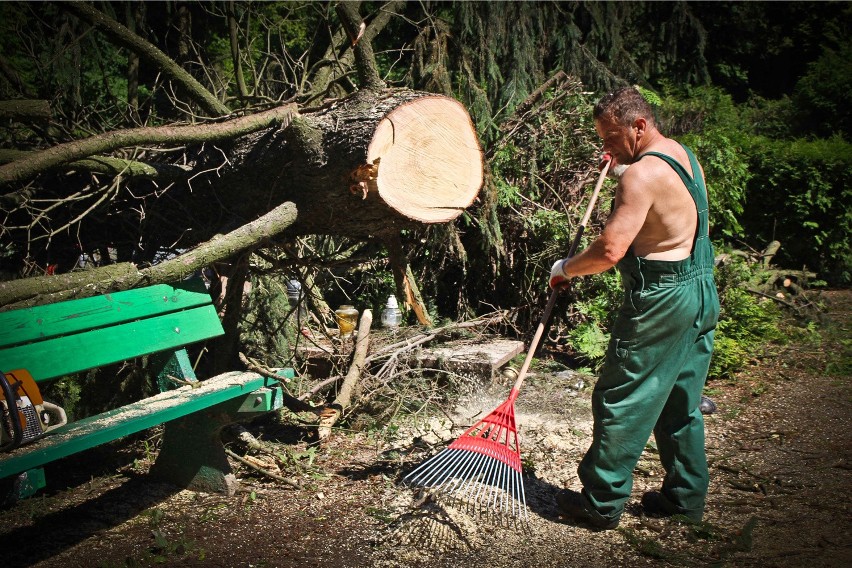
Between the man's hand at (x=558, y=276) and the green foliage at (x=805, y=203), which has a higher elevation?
the man's hand at (x=558, y=276)

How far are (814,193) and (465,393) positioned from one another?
5936 millimetres

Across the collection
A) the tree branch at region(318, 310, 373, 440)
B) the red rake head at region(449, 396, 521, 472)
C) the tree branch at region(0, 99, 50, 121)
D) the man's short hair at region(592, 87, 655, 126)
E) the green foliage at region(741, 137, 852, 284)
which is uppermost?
the tree branch at region(0, 99, 50, 121)

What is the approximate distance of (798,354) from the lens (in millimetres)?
5867

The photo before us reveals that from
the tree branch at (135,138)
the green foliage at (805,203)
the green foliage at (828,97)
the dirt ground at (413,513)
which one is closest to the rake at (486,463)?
the dirt ground at (413,513)

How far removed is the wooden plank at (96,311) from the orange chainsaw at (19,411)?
21 cm

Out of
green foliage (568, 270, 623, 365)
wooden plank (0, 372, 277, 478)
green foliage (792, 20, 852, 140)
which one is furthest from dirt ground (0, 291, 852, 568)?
green foliage (792, 20, 852, 140)

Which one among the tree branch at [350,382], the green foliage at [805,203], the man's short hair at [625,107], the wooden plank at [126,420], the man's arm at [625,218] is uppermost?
the man's short hair at [625,107]

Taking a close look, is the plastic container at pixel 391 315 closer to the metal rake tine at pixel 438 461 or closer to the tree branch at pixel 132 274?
the tree branch at pixel 132 274

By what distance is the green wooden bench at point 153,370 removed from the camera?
8.59 ft

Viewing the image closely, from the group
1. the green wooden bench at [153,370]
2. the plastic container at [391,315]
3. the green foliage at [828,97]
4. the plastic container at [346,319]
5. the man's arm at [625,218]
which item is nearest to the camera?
the green wooden bench at [153,370]

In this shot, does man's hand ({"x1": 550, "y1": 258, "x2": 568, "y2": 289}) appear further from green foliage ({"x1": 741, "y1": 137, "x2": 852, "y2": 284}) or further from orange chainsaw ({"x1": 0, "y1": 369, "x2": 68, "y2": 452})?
green foliage ({"x1": 741, "y1": 137, "x2": 852, "y2": 284})

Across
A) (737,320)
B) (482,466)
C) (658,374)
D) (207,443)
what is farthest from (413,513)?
(737,320)

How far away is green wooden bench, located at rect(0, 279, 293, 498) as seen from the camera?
2619 millimetres

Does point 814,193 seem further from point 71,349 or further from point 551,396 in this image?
point 71,349
